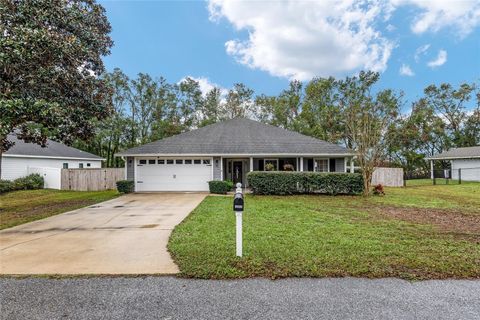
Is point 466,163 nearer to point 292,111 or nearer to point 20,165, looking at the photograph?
point 292,111

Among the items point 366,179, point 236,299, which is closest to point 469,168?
point 366,179

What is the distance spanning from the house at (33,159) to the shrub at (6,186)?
123 centimetres

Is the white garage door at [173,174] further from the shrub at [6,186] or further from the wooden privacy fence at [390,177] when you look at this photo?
the wooden privacy fence at [390,177]

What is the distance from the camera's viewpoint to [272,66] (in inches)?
913

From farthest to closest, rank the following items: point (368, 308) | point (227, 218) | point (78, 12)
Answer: point (78, 12) < point (227, 218) < point (368, 308)

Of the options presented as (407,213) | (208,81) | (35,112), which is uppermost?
(208,81)

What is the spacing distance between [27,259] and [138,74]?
29.5 meters

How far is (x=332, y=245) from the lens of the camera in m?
5.08

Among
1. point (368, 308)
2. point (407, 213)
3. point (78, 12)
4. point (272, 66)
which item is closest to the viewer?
point (368, 308)

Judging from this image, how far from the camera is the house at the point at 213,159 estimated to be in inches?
643

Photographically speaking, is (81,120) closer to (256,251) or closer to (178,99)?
(256,251)

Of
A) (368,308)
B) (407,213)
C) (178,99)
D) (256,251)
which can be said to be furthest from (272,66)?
(368,308)

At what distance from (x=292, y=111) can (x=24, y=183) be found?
2543 centimetres

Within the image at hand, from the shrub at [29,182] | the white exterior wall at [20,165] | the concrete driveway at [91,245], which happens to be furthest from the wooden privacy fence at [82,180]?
the concrete driveway at [91,245]
